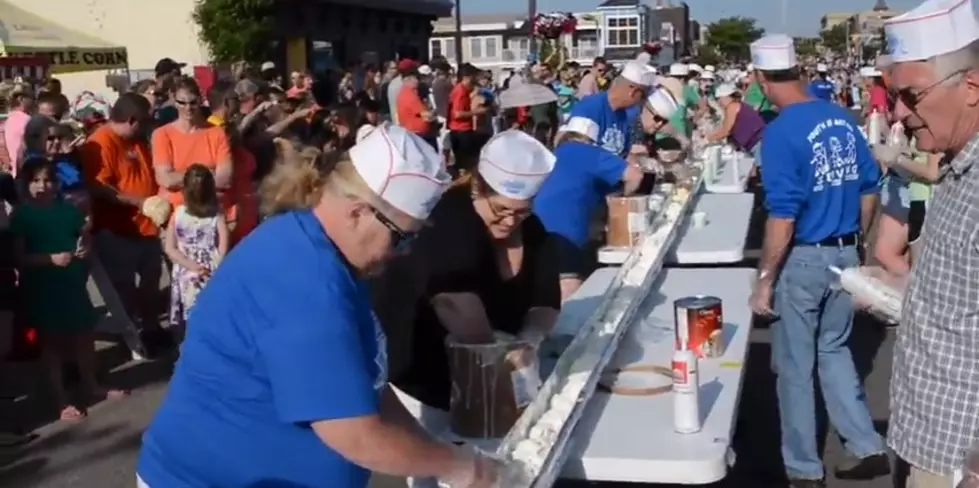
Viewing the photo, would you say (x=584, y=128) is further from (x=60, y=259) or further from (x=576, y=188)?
(x=60, y=259)

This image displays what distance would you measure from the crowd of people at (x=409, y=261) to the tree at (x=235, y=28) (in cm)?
1499

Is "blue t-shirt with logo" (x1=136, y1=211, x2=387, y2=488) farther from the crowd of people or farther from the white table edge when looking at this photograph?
the white table edge

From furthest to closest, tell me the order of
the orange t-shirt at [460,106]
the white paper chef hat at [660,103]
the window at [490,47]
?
the window at [490,47] < the orange t-shirt at [460,106] < the white paper chef hat at [660,103]

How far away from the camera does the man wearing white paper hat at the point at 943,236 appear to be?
7.70 ft

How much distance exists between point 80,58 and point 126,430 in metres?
10.6

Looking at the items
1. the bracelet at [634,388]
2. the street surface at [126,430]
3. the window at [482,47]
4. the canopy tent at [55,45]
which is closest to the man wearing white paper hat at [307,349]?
the bracelet at [634,388]

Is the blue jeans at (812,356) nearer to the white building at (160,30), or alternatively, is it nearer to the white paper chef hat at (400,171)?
the white paper chef hat at (400,171)

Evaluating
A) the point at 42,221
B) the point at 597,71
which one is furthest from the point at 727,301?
the point at 597,71

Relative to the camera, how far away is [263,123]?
30.1 ft

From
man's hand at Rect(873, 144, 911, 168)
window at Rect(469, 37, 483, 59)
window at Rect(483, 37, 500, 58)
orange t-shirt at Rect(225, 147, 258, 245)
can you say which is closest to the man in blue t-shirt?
man's hand at Rect(873, 144, 911, 168)

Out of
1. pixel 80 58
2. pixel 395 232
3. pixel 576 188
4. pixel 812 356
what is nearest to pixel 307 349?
pixel 395 232

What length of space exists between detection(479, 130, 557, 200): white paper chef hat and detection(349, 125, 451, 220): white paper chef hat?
92cm

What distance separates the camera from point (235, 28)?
22859 mm

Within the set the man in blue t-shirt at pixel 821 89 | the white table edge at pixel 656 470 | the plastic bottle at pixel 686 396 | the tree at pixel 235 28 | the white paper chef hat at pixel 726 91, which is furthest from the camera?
the tree at pixel 235 28
